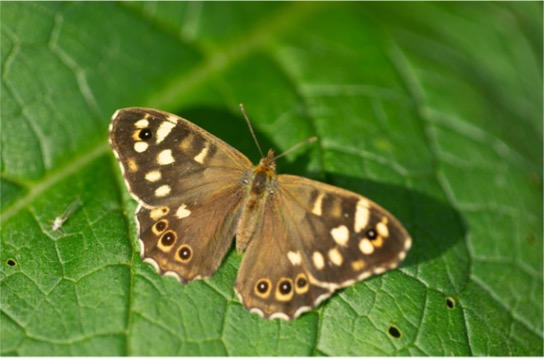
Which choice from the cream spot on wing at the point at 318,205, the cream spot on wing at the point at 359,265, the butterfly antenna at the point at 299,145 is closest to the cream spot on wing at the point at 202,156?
the butterfly antenna at the point at 299,145

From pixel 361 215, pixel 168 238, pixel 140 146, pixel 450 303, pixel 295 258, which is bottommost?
pixel 450 303

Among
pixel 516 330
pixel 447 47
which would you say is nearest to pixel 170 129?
pixel 516 330

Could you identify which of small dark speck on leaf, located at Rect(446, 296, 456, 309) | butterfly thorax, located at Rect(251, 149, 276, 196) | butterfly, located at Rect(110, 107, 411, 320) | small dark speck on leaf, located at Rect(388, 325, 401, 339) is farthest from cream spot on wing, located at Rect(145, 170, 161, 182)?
small dark speck on leaf, located at Rect(446, 296, 456, 309)

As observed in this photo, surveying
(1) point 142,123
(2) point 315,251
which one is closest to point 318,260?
(2) point 315,251

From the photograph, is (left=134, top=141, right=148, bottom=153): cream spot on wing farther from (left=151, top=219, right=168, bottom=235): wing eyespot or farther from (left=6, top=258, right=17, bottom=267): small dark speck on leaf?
(left=6, top=258, right=17, bottom=267): small dark speck on leaf

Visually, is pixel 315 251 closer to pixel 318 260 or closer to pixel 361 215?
pixel 318 260

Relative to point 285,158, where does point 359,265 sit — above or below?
below
